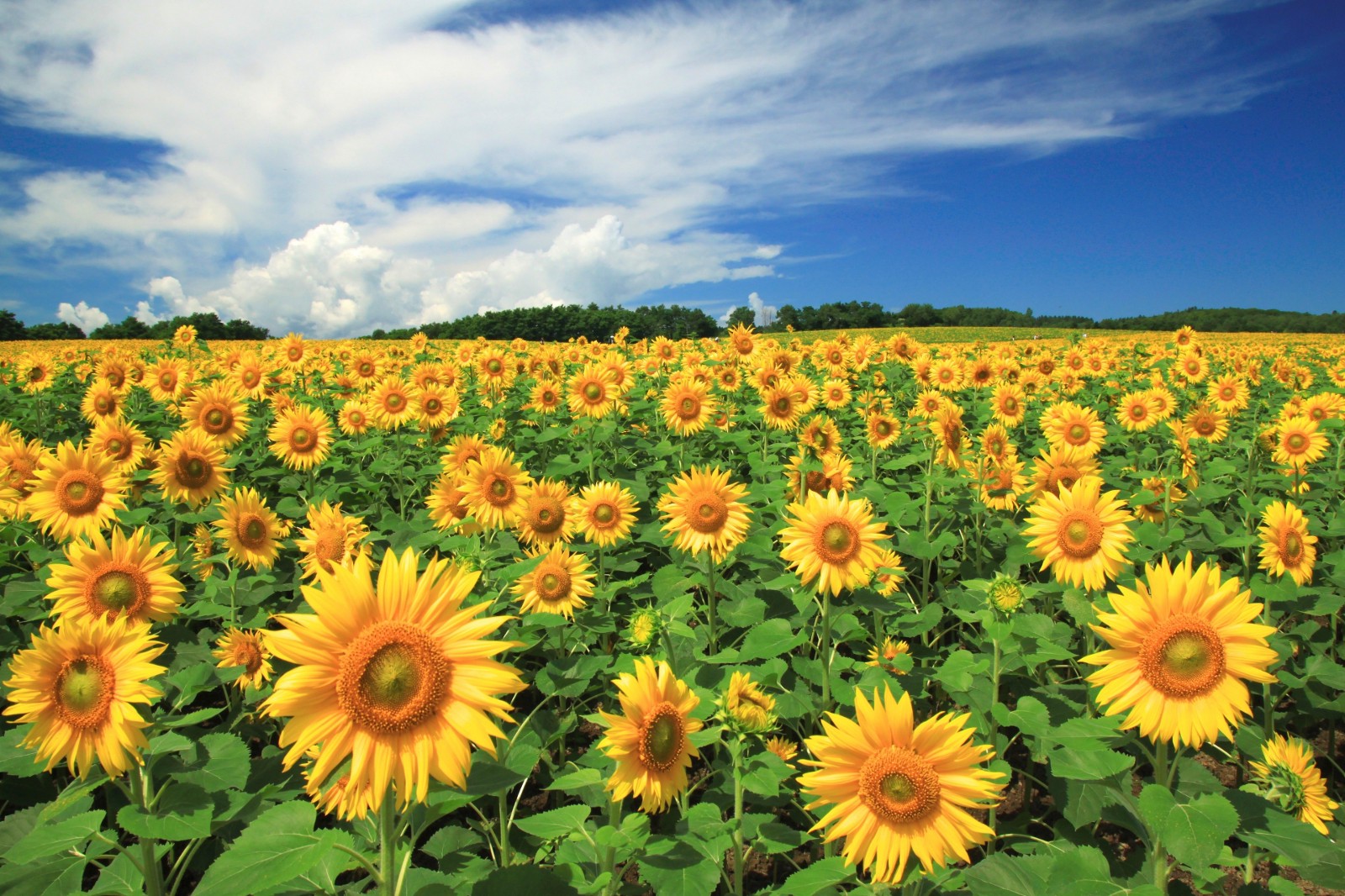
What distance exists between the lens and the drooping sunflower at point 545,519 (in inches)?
158

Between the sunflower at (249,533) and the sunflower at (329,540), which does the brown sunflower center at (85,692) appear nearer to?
the sunflower at (329,540)

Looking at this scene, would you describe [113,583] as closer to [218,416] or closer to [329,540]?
[329,540]

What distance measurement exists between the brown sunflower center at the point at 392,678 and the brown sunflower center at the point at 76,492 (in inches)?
146

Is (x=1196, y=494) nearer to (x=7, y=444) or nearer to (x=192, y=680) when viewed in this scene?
(x=192, y=680)

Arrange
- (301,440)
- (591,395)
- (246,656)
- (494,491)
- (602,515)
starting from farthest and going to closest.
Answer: (591,395) < (301,440) < (494,491) < (602,515) < (246,656)

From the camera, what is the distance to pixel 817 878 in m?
1.92

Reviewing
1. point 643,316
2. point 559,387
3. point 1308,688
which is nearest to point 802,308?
point 643,316

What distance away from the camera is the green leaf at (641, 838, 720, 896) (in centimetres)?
189

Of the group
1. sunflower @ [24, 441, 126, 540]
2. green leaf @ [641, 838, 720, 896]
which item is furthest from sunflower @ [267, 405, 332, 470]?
green leaf @ [641, 838, 720, 896]

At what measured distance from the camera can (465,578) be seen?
66.5 inches

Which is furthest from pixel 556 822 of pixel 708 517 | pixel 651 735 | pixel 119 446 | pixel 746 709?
pixel 119 446

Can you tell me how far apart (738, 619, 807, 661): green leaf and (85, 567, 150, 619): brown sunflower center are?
8.50 feet

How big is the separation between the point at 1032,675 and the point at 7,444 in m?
6.86

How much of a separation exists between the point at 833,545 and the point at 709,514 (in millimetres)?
821
